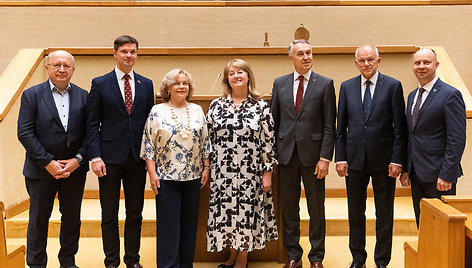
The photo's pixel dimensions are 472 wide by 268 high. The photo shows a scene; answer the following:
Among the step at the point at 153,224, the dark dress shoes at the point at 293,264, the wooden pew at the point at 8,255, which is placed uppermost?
the wooden pew at the point at 8,255

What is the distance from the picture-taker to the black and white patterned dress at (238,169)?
285cm

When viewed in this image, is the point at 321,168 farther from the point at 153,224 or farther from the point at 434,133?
the point at 153,224

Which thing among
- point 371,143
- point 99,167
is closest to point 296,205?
point 371,143

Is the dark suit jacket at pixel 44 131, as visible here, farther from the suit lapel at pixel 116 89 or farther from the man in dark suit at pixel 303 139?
the man in dark suit at pixel 303 139

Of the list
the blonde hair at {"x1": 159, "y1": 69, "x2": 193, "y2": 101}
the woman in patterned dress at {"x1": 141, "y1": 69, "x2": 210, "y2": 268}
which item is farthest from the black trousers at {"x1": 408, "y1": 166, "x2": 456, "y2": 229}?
the blonde hair at {"x1": 159, "y1": 69, "x2": 193, "y2": 101}

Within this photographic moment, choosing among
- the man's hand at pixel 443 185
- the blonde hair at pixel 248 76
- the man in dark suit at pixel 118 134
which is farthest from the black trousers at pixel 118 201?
the man's hand at pixel 443 185

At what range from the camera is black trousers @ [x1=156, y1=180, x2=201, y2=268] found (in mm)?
2789

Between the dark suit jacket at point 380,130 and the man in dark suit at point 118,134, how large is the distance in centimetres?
132

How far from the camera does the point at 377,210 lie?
9.75ft

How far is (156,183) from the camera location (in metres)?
2.77

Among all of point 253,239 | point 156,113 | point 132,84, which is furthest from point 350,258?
point 132,84

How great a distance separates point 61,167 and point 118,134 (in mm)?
388

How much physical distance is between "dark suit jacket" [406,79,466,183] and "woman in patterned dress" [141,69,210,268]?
1.27 m

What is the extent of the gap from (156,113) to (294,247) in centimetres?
124
